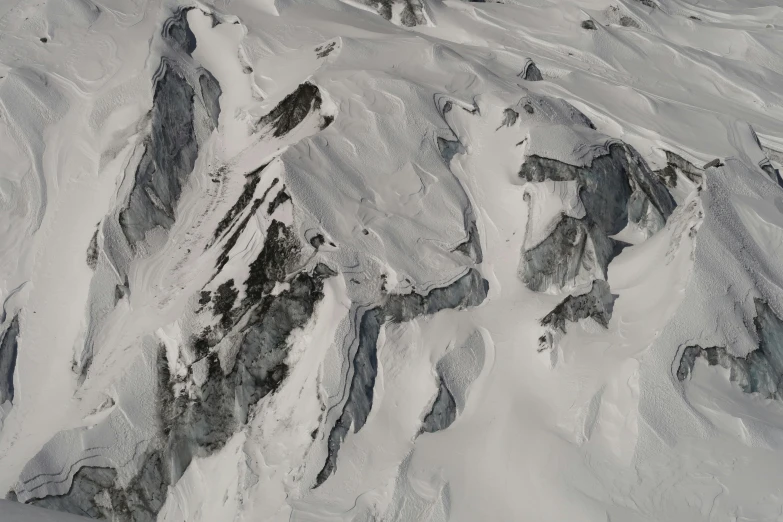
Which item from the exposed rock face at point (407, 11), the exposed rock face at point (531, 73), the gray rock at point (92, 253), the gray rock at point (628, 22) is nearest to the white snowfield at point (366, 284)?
the gray rock at point (92, 253)

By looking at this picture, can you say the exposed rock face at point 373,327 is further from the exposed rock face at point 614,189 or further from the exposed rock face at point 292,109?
the exposed rock face at point 292,109

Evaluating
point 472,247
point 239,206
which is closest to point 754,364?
point 472,247

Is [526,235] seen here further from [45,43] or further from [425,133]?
[45,43]

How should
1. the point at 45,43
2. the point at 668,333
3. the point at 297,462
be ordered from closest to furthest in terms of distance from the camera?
the point at 297,462 → the point at 668,333 → the point at 45,43

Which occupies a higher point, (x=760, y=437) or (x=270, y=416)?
(x=760, y=437)

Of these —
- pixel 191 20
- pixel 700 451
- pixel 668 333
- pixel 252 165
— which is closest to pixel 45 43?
pixel 191 20

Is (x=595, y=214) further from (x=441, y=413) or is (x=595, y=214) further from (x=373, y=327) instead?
(x=441, y=413)
